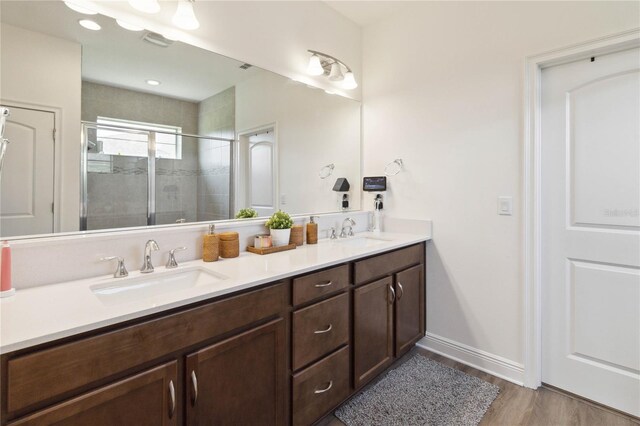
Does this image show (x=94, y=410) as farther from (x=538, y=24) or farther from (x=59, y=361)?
(x=538, y=24)

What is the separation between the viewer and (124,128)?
57.0 inches

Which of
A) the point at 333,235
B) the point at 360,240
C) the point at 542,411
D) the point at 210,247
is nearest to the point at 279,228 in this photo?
the point at 210,247

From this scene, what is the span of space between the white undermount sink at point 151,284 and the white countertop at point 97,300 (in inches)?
0.8

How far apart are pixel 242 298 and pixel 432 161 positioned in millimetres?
1730

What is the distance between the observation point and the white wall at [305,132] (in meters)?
2.02

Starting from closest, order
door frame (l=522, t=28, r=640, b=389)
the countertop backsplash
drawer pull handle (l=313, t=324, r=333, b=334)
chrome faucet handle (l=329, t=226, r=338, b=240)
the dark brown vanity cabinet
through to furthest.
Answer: the countertop backsplash < drawer pull handle (l=313, t=324, r=333, b=334) < the dark brown vanity cabinet < door frame (l=522, t=28, r=640, b=389) < chrome faucet handle (l=329, t=226, r=338, b=240)

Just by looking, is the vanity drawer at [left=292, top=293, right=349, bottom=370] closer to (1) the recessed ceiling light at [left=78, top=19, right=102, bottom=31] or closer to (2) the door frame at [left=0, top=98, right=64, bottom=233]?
(2) the door frame at [left=0, top=98, right=64, bottom=233]

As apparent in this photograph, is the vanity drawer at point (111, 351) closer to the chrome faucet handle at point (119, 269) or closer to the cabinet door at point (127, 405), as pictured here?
the cabinet door at point (127, 405)

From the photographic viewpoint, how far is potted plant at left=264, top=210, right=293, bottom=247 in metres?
1.89

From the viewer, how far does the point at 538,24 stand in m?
1.85

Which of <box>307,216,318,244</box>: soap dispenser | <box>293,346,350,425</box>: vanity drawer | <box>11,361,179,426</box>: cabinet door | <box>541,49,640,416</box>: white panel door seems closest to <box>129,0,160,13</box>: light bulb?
<box>307,216,318,244</box>: soap dispenser

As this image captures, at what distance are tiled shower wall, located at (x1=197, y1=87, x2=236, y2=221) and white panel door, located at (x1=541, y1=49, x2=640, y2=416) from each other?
73.5 inches

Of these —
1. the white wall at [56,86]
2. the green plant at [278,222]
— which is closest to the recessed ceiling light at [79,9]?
the white wall at [56,86]

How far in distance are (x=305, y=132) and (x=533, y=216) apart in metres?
1.59
